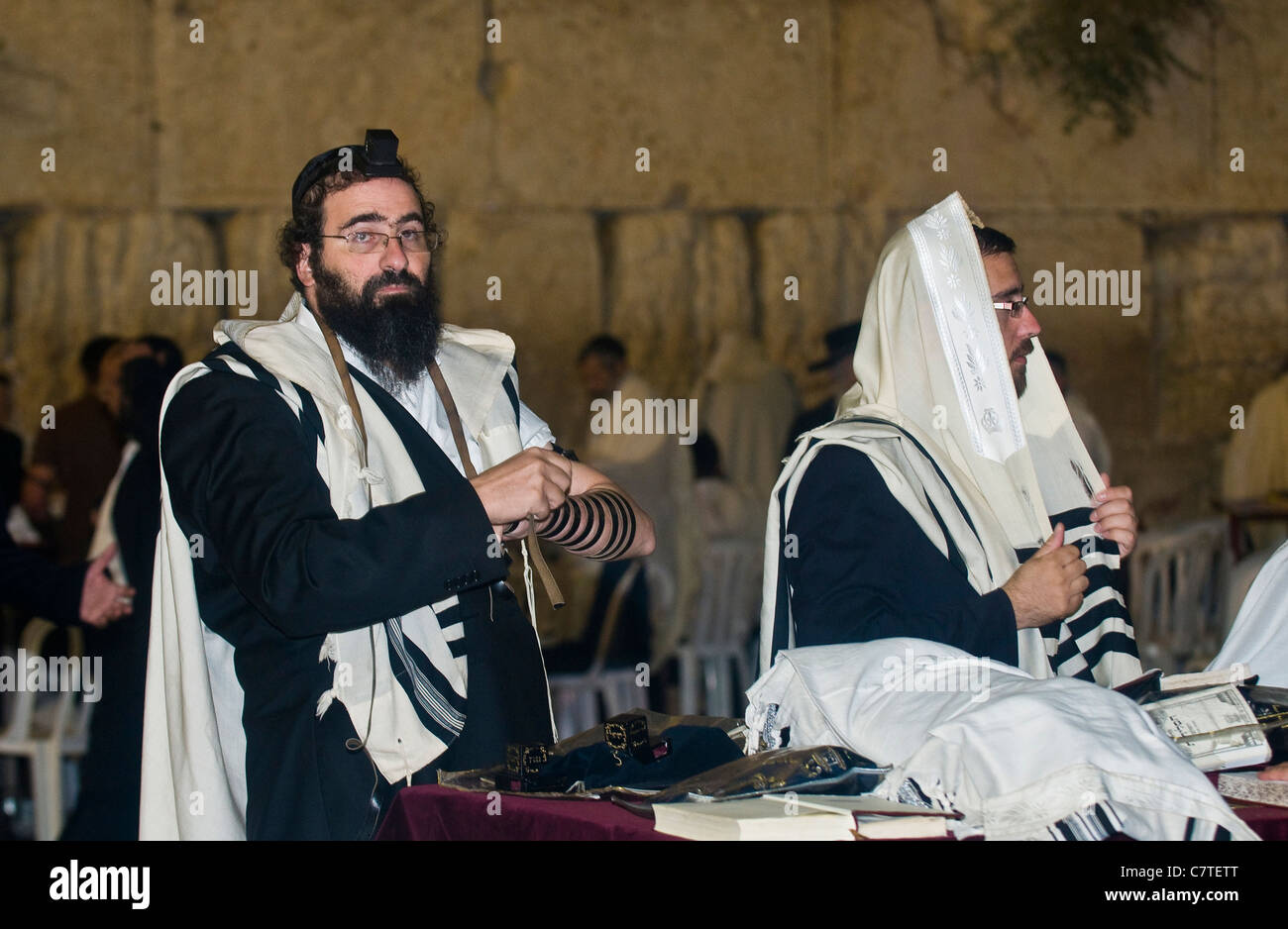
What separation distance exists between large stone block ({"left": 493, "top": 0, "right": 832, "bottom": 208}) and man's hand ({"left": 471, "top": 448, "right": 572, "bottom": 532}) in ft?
17.5

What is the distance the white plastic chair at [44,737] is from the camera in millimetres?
4734

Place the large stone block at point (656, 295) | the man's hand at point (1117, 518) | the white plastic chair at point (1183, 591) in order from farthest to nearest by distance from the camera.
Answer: the large stone block at point (656, 295) < the white plastic chair at point (1183, 591) < the man's hand at point (1117, 518)

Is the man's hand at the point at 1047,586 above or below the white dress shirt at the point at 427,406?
below

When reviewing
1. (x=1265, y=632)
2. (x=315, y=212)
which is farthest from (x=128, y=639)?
(x=1265, y=632)

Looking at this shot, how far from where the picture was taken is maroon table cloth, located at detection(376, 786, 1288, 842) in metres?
1.84

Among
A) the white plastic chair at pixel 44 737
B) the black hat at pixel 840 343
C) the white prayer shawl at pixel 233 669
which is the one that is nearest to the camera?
the white prayer shawl at pixel 233 669

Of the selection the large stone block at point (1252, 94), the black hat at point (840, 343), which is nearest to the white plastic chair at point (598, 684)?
the black hat at point (840, 343)

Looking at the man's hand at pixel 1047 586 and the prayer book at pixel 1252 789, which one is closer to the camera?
the prayer book at pixel 1252 789

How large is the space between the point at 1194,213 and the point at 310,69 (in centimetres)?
455

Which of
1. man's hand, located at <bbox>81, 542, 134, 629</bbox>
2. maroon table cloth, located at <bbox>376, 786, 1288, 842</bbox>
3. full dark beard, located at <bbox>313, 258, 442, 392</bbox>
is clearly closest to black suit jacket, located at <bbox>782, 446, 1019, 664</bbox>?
maroon table cloth, located at <bbox>376, 786, 1288, 842</bbox>

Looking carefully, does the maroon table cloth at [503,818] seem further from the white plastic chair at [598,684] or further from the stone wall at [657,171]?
the stone wall at [657,171]

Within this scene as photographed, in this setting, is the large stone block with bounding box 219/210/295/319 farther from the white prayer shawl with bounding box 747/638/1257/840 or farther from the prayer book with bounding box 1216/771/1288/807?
the prayer book with bounding box 1216/771/1288/807

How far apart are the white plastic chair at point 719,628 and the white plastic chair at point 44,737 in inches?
97.9

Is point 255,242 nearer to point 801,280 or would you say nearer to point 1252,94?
point 801,280
